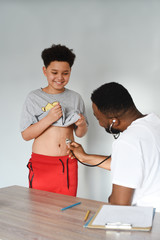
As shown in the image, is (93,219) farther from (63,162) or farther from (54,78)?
(54,78)

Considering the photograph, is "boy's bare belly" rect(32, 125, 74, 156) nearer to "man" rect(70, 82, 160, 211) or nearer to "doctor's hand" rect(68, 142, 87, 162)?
"doctor's hand" rect(68, 142, 87, 162)

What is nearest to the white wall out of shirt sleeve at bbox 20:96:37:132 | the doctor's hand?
shirt sleeve at bbox 20:96:37:132

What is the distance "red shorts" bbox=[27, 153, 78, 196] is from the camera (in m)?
2.32

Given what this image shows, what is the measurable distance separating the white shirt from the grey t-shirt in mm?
1066

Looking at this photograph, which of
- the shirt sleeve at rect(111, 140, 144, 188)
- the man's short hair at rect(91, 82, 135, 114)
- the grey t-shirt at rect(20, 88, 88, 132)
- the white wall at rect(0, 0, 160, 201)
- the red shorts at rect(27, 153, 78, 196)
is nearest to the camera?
the shirt sleeve at rect(111, 140, 144, 188)

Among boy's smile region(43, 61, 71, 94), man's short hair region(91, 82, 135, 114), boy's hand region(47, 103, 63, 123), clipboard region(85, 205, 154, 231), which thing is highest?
boy's smile region(43, 61, 71, 94)

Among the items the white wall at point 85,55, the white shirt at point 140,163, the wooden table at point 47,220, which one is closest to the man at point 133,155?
the white shirt at point 140,163

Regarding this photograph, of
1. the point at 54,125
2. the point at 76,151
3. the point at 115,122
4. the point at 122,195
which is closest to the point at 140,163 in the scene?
the point at 122,195

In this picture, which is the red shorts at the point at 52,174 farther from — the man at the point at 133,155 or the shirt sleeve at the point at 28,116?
the man at the point at 133,155

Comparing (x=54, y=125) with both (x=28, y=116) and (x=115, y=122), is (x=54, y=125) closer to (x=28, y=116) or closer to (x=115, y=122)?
(x=28, y=116)

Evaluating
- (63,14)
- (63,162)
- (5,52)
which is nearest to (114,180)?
(63,162)

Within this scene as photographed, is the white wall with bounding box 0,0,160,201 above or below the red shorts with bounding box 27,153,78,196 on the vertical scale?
above

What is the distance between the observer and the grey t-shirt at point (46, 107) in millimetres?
2425

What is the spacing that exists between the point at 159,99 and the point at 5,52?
6.52 feet
